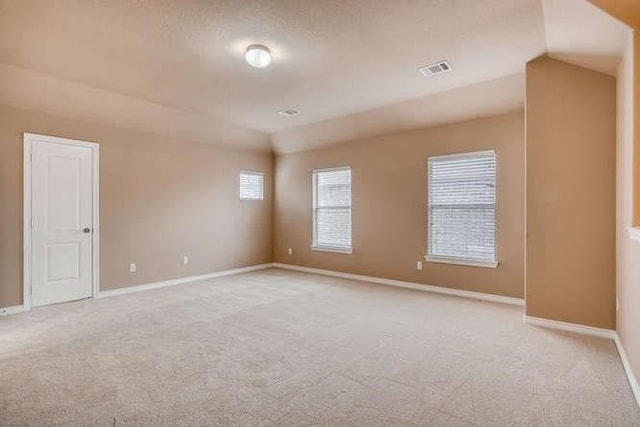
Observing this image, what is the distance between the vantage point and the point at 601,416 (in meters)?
2.10

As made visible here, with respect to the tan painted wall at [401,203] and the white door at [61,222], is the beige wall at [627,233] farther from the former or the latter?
the white door at [61,222]

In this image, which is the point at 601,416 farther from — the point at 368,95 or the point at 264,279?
the point at 264,279

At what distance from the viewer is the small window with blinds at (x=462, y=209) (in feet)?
15.9

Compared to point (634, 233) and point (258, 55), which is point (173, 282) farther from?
point (634, 233)

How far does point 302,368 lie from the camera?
2723mm

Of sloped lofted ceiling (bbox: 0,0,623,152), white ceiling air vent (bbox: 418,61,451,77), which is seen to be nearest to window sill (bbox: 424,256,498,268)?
sloped lofted ceiling (bbox: 0,0,623,152)

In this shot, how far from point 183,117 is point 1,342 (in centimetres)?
368

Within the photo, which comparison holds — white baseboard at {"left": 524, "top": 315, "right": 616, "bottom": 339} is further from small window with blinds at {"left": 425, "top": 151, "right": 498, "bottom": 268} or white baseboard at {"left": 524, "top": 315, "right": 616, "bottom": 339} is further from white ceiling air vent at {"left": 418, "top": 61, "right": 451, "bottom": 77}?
white ceiling air vent at {"left": 418, "top": 61, "right": 451, "bottom": 77}

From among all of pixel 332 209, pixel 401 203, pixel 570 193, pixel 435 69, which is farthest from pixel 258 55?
pixel 332 209

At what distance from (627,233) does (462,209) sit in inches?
96.1

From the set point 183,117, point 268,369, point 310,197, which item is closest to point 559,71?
point 268,369

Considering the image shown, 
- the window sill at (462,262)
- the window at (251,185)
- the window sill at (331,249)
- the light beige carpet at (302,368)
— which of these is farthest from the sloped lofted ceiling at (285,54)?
the light beige carpet at (302,368)

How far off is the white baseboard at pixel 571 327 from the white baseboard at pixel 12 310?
241 inches

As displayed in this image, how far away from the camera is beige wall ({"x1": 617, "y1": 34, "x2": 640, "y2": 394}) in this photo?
2.40 metres
